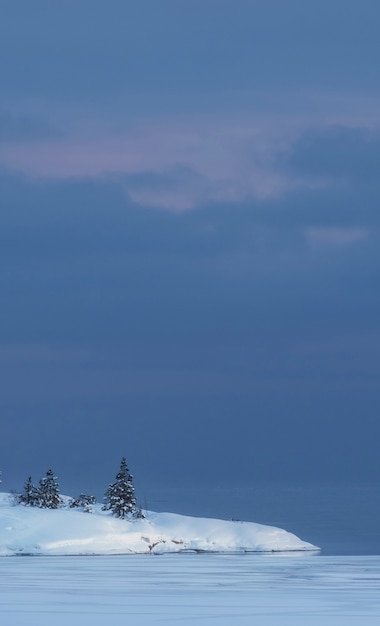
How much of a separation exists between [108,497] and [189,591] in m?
31.3

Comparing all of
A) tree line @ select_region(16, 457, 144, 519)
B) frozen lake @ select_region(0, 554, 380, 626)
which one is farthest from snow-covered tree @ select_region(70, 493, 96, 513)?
frozen lake @ select_region(0, 554, 380, 626)

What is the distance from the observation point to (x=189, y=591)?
4278 cm

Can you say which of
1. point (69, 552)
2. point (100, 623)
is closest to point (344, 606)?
point (100, 623)

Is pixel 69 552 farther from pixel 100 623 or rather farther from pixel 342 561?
pixel 100 623

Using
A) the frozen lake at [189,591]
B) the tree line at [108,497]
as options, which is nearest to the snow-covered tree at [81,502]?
the tree line at [108,497]

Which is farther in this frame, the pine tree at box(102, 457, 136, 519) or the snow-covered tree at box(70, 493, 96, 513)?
the snow-covered tree at box(70, 493, 96, 513)

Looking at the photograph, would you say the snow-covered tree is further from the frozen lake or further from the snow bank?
the frozen lake

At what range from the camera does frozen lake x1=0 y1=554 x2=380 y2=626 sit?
3491 centimetres

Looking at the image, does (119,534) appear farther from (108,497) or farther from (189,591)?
(189,591)

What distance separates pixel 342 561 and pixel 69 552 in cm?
1413

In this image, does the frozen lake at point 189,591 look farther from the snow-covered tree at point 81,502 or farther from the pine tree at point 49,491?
the snow-covered tree at point 81,502

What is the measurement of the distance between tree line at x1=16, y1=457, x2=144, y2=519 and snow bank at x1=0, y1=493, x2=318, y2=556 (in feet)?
2.31

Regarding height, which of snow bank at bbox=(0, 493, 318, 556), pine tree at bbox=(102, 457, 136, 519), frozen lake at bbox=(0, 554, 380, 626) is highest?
pine tree at bbox=(102, 457, 136, 519)

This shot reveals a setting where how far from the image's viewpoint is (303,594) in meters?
41.9
